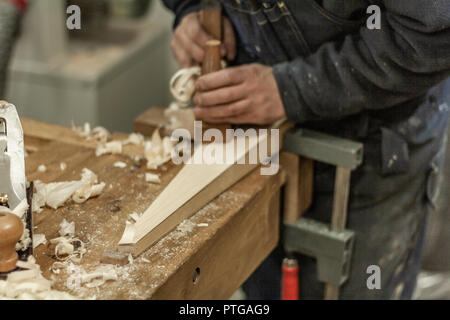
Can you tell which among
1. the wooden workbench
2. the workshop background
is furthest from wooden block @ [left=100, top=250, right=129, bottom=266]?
the workshop background

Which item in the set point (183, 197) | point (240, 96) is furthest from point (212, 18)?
point (183, 197)

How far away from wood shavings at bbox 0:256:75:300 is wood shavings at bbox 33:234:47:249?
83 millimetres

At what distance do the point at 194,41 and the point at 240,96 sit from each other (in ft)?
0.70

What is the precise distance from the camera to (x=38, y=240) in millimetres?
804

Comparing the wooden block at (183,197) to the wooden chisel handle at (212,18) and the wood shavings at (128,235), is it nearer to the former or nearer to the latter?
the wood shavings at (128,235)

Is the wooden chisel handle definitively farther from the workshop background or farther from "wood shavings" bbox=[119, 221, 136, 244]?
the workshop background

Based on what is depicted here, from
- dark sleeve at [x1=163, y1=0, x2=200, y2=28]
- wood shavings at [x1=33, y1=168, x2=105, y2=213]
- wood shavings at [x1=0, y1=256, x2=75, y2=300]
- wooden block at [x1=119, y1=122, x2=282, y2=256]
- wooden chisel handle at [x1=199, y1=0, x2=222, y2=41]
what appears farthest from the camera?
dark sleeve at [x1=163, y1=0, x2=200, y2=28]

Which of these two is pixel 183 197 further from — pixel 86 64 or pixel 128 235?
pixel 86 64

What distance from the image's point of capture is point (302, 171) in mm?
1145

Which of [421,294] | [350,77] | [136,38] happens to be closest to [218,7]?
[350,77]

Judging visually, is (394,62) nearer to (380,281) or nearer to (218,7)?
(218,7)

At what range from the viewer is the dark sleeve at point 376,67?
0.93 meters

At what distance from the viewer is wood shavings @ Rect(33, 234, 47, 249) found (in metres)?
0.80

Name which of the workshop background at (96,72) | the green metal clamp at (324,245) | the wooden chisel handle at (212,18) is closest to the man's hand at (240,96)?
the wooden chisel handle at (212,18)
